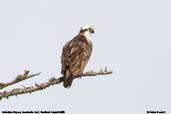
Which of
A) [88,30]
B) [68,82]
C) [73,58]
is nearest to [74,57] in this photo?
[73,58]

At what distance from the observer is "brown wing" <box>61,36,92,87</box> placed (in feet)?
42.6

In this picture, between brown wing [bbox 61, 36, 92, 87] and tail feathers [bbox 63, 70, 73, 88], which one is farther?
brown wing [bbox 61, 36, 92, 87]

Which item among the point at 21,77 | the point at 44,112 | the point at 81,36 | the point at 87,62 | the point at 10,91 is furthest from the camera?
the point at 81,36

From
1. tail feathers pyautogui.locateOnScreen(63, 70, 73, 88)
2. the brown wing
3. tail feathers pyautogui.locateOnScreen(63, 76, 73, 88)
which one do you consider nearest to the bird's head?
the brown wing

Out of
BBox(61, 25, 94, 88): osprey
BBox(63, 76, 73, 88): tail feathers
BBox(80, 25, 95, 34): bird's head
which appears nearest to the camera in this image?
BBox(63, 76, 73, 88): tail feathers

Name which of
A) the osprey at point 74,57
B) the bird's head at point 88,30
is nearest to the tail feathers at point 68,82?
the osprey at point 74,57

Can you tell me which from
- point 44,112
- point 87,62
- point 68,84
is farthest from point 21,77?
point 87,62

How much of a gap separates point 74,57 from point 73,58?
2.0 inches

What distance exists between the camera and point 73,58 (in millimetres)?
13242

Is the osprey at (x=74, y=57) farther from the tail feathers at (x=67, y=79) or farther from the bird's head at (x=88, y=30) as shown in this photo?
the bird's head at (x=88, y=30)

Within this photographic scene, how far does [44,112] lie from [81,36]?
3.51 m

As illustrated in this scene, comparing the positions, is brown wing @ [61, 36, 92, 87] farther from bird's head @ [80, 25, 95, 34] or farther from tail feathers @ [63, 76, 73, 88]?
bird's head @ [80, 25, 95, 34]

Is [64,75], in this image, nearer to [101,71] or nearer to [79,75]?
[79,75]

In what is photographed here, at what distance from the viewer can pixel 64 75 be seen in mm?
12219
